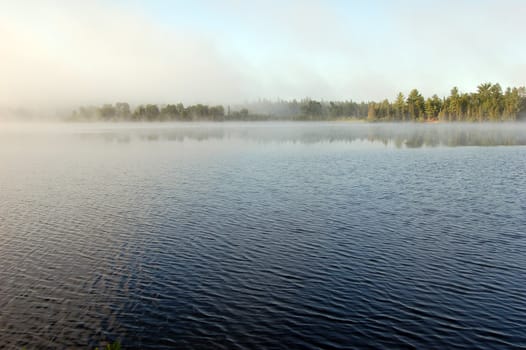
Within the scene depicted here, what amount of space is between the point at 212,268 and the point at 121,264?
5755 millimetres

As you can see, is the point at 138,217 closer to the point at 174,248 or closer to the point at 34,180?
the point at 174,248

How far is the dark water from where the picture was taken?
1714 centimetres

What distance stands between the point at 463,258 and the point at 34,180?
176 feet

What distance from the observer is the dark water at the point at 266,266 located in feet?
56.2

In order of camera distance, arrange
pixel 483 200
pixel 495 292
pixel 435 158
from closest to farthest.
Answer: pixel 495 292, pixel 483 200, pixel 435 158

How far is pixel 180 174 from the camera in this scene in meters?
60.2

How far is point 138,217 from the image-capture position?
35594 mm

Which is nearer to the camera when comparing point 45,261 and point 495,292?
point 495,292

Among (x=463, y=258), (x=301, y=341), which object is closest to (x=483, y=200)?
(x=463, y=258)

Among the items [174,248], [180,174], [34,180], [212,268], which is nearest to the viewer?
[212,268]

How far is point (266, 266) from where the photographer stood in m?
23.9

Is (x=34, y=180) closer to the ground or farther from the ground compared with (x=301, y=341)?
farther from the ground

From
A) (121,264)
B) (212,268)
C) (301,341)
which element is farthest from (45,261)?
(301,341)

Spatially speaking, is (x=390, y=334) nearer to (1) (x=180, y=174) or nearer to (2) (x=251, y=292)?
(2) (x=251, y=292)
